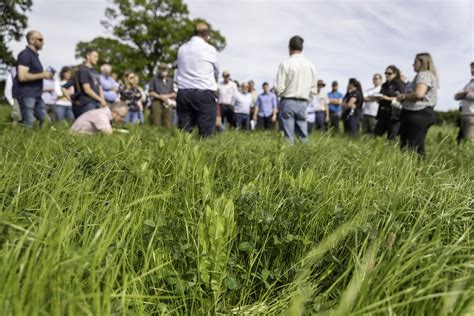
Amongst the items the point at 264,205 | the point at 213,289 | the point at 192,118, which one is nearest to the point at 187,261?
the point at 213,289

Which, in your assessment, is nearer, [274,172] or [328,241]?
[328,241]

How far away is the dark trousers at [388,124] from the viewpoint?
24.3 ft

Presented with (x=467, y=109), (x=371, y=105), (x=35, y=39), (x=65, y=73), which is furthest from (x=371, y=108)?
(x=65, y=73)

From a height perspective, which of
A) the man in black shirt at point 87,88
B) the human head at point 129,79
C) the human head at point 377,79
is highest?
the human head at point 377,79

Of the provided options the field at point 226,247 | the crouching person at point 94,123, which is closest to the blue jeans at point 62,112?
the crouching person at point 94,123

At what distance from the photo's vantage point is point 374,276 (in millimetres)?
1224

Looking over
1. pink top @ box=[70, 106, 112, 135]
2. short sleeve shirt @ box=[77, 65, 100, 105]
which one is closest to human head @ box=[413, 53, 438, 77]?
pink top @ box=[70, 106, 112, 135]

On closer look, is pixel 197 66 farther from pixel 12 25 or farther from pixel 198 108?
pixel 12 25

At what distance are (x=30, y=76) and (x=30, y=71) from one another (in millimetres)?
146

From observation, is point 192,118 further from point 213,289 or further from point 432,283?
point 432,283

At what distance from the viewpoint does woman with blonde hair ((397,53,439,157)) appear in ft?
16.3

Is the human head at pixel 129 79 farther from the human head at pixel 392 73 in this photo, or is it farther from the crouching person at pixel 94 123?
the human head at pixel 392 73

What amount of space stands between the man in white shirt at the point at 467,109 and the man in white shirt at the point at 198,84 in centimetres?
473

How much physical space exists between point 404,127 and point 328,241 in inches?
167
